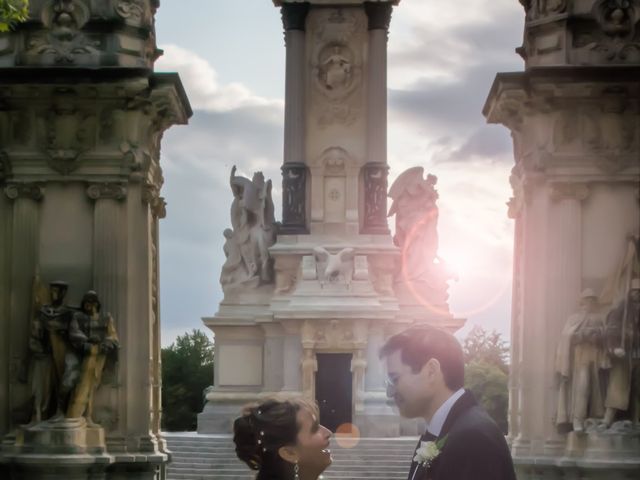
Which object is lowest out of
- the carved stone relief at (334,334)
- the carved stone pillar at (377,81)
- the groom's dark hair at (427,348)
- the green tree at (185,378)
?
the green tree at (185,378)

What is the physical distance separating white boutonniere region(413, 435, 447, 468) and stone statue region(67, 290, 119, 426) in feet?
47.6

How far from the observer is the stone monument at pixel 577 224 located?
2120 centimetres

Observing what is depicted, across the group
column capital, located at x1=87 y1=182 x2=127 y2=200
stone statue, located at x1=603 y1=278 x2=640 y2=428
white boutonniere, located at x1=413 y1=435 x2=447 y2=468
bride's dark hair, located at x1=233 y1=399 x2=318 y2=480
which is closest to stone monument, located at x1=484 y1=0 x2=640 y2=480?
stone statue, located at x1=603 y1=278 x2=640 y2=428

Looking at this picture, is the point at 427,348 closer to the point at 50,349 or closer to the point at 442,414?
the point at 442,414

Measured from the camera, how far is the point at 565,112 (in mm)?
21984

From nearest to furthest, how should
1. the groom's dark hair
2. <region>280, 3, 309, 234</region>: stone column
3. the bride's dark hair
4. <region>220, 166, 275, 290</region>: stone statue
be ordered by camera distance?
the bride's dark hair, the groom's dark hair, <region>220, 166, 275, 290</region>: stone statue, <region>280, 3, 309, 234</region>: stone column

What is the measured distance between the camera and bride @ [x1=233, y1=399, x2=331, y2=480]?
6137mm

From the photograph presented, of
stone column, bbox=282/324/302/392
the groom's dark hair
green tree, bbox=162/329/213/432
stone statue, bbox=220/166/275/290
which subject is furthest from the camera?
green tree, bbox=162/329/213/432

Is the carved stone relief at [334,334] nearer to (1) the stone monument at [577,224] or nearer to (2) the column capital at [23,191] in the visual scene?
(1) the stone monument at [577,224]

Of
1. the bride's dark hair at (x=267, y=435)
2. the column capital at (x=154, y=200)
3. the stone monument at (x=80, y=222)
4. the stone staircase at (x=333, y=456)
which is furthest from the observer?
the stone staircase at (x=333, y=456)

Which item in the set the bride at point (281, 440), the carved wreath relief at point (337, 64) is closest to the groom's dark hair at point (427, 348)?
the bride at point (281, 440)

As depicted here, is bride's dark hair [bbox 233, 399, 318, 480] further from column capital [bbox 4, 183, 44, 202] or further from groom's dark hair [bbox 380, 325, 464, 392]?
column capital [bbox 4, 183, 44, 202]

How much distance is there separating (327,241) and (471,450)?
33.6 m

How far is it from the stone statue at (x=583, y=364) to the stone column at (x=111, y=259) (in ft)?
20.9
